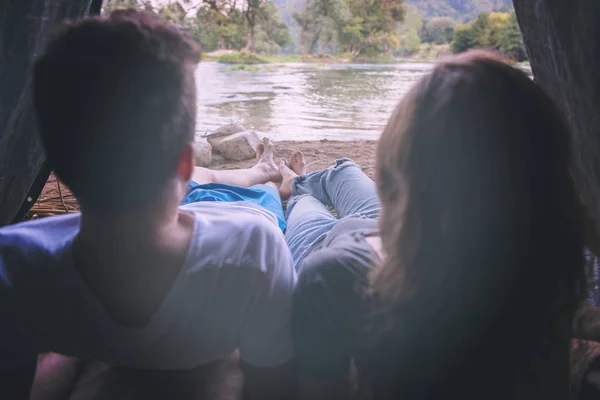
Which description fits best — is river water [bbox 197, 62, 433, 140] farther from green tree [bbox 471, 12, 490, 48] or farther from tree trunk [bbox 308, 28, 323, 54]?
tree trunk [bbox 308, 28, 323, 54]

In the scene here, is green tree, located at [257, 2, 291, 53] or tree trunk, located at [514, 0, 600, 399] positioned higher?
green tree, located at [257, 2, 291, 53]

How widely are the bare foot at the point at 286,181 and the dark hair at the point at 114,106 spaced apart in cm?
189

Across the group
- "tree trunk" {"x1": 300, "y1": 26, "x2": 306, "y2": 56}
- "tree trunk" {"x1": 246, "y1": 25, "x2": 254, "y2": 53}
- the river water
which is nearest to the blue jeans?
the river water

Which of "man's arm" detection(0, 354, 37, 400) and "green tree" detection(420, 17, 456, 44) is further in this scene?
"green tree" detection(420, 17, 456, 44)

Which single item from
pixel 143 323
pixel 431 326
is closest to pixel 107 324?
pixel 143 323

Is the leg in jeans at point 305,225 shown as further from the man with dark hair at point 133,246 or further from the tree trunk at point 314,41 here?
the tree trunk at point 314,41

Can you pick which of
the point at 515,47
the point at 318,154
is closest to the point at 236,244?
the point at 318,154

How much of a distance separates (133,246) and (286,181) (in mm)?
1954

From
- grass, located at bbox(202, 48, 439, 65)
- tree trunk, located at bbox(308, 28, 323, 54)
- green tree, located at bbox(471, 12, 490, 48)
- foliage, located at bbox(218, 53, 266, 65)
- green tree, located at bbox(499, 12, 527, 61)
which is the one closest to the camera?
green tree, located at bbox(499, 12, 527, 61)

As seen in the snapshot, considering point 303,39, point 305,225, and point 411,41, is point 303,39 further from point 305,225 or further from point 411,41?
point 305,225

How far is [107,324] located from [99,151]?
1.11 ft

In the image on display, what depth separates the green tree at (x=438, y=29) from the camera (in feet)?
57.2

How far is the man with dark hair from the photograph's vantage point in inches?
25.3

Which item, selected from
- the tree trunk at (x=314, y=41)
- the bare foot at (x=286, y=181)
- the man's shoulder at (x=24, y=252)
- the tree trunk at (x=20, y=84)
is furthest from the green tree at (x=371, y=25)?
the man's shoulder at (x=24, y=252)
